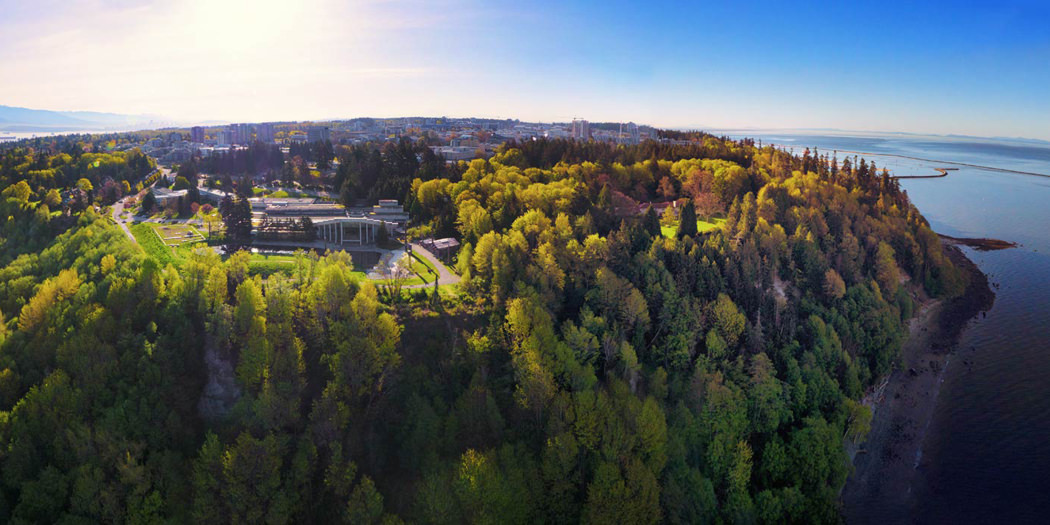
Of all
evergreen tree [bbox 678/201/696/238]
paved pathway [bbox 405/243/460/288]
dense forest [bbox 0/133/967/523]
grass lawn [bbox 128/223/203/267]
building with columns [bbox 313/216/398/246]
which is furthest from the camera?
building with columns [bbox 313/216/398/246]

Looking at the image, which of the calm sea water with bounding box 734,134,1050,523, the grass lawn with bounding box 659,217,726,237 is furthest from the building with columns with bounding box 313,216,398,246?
the calm sea water with bounding box 734,134,1050,523

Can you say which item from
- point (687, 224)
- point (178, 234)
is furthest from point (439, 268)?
point (178, 234)

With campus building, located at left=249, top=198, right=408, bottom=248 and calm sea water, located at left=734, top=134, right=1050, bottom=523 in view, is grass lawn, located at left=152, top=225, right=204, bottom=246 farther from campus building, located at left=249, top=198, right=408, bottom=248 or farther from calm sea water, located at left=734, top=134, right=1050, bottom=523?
calm sea water, located at left=734, top=134, right=1050, bottom=523

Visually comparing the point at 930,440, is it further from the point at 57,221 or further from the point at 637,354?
the point at 57,221

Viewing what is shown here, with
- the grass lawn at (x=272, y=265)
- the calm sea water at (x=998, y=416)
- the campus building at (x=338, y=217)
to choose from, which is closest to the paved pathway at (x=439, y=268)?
the grass lawn at (x=272, y=265)

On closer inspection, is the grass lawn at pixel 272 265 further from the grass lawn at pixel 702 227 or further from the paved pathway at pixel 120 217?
the grass lawn at pixel 702 227

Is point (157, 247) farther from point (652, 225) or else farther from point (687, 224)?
point (687, 224)
